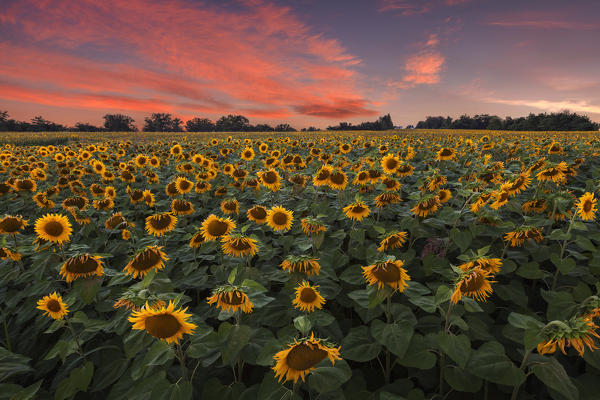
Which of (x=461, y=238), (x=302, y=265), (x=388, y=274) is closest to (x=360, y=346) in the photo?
(x=388, y=274)

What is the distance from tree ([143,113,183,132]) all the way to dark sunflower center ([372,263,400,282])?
446 feet

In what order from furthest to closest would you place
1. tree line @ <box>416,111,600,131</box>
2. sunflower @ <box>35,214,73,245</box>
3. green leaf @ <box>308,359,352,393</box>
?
tree line @ <box>416,111,600,131</box>
sunflower @ <box>35,214,73,245</box>
green leaf @ <box>308,359,352,393</box>

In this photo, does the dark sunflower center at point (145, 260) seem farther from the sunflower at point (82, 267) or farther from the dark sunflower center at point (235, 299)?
the dark sunflower center at point (235, 299)

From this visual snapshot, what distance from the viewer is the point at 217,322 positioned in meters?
2.99

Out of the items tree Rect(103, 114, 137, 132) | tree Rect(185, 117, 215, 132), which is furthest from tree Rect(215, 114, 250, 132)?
tree Rect(103, 114, 137, 132)

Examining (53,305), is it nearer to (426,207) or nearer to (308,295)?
(308,295)

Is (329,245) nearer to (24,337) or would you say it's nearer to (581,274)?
(581,274)

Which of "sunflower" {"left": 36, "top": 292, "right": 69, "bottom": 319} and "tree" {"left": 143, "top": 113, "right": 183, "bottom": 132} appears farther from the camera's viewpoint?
"tree" {"left": 143, "top": 113, "right": 183, "bottom": 132}

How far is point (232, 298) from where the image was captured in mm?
1945

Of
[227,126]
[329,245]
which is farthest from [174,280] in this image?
[227,126]

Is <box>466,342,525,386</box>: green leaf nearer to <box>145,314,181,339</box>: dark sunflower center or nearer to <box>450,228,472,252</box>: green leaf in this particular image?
<box>450,228,472,252</box>: green leaf

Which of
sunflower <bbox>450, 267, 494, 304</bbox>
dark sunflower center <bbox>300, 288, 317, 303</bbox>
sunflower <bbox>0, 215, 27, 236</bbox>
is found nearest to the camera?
sunflower <bbox>450, 267, 494, 304</bbox>

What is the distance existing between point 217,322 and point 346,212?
2.17 meters

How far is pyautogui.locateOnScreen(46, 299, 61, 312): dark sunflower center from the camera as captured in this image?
90.7 inches
